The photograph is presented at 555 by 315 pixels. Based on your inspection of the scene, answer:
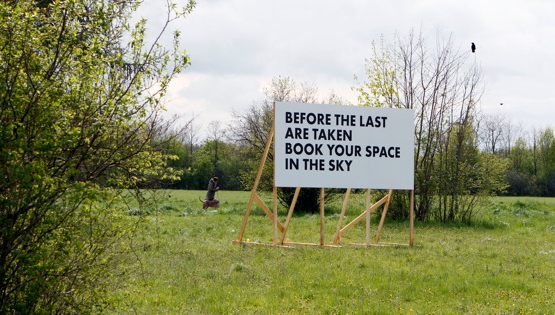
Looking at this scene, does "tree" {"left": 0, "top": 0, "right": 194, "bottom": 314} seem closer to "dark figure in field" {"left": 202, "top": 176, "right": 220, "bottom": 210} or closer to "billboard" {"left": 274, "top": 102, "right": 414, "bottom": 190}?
"billboard" {"left": 274, "top": 102, "right": 414, "bottom": 190}

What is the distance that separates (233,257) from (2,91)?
29.8 ft

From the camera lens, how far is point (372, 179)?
1725 cm

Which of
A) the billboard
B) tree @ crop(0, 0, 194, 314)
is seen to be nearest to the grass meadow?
tree @ crop(0, 0, 194, 314)

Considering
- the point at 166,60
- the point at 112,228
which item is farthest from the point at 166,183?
the point at 166,60

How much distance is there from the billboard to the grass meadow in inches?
66.0

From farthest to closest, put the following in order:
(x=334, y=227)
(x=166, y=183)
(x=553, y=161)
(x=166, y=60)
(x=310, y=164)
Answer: (x=553, y=161) < (x=334, y=227) < (x=310, y=164) < (x=166, y=183) < (x=166, y=60)

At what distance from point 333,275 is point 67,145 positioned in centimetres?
715

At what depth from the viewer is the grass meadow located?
9680 mm

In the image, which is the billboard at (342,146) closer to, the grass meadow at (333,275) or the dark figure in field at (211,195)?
the grass meadow at (333,275)

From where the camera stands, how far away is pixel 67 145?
19.9ft

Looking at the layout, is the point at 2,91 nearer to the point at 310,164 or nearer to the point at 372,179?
the point at 310,164

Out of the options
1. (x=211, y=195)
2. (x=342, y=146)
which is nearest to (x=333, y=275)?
(x=342, y=146)

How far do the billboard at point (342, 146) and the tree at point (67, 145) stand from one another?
9534 millimetres

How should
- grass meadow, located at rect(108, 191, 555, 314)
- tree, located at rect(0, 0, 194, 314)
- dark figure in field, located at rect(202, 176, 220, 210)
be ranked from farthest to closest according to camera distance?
dark figure in field, located at rect(202, 176, 220, 210) → grass meadow, located at rect(108, 191, 555, 314) → tree, located at rect(0, 0, 194, 314)
